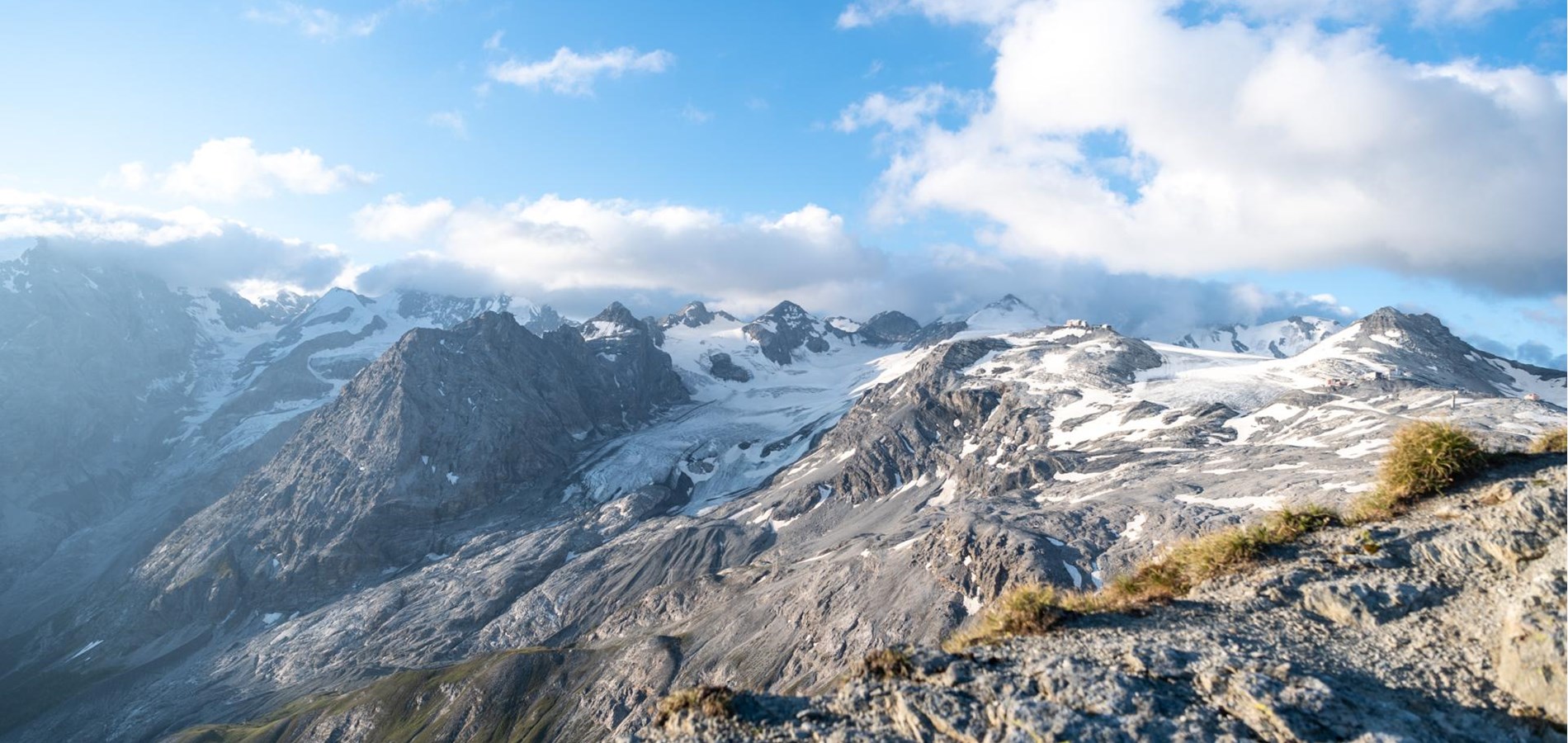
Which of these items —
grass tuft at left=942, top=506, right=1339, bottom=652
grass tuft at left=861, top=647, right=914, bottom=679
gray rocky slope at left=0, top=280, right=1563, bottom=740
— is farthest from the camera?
gray rocky slope at left=0, top=280, right=1563, bottom=740

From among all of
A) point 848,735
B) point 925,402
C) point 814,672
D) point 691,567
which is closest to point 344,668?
point 691,567

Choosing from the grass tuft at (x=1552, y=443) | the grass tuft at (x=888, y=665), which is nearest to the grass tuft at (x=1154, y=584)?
the grass tuft at (x=888, y=665)

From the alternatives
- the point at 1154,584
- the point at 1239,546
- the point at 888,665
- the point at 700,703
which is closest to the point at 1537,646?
the point at 1239,546

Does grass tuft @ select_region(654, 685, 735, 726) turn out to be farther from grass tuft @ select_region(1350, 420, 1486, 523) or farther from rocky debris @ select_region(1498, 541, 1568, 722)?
grass tuft @ select_region(1350, 420, 1486, 523)

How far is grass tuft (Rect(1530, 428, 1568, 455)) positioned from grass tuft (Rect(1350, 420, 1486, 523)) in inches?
32.1

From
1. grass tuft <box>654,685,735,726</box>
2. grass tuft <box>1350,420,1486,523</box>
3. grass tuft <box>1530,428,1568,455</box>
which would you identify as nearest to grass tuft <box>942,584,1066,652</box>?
grass tuft <box>654,685,735,726</box>

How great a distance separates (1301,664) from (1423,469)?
5221 mm

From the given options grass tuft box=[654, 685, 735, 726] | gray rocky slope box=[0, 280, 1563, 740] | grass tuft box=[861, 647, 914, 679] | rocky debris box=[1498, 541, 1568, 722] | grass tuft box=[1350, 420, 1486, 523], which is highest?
grass tuft box=[1350, 420, 1486, 523]

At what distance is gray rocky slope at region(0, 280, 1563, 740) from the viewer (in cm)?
9344

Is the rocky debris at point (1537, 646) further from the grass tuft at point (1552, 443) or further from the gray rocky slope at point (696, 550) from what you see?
the gray rocky slope at point (696, 550)

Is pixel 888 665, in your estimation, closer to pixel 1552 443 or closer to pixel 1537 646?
pixel 1537 646

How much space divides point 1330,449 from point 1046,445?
175 ft

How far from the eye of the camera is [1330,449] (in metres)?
94.5

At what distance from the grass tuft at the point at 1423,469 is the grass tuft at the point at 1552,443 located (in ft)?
2.68
